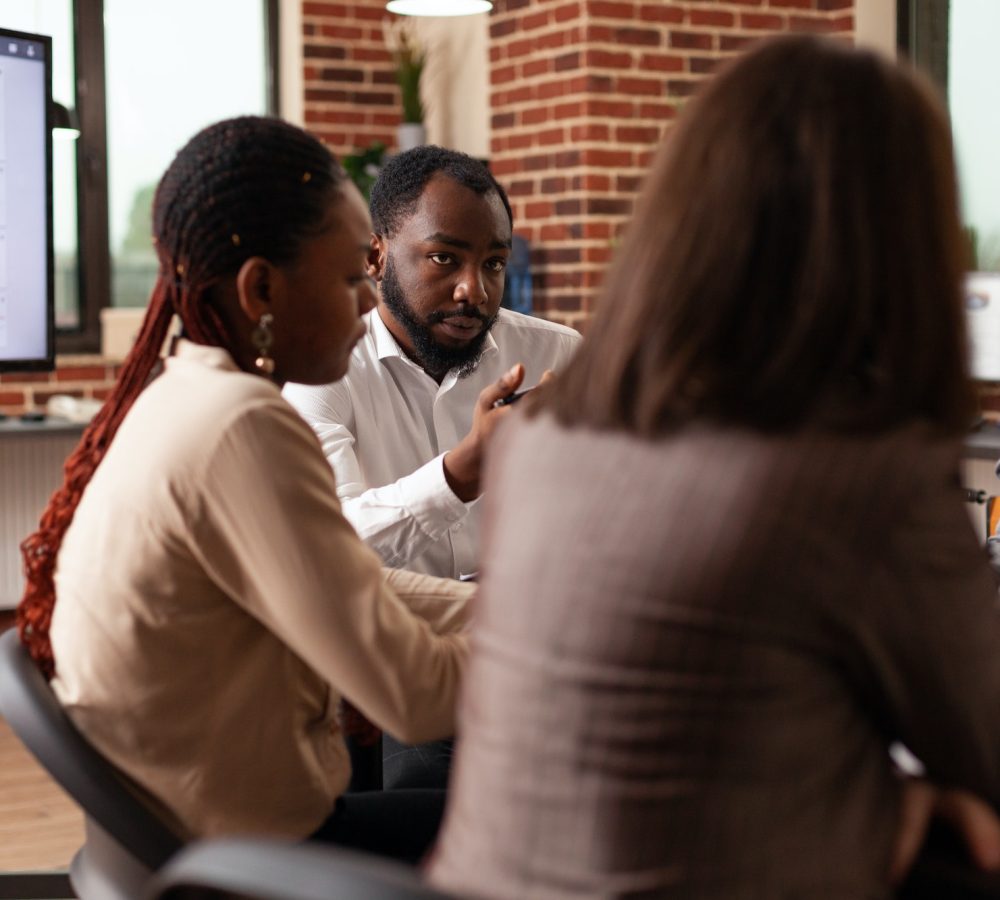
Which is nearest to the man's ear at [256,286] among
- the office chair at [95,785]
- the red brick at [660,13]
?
the office chair at [95,785]

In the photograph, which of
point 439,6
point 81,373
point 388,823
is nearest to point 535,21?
point 439,6

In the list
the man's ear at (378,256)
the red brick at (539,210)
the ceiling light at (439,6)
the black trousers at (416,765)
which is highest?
the ceiling light at (439,6)

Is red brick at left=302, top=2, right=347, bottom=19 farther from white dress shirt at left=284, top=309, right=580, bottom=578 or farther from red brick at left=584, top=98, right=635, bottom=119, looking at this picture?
white dress shirt at left=284, top=309, right=580, bottom=578

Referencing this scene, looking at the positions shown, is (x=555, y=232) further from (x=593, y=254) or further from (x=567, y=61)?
(x=567, y=61)

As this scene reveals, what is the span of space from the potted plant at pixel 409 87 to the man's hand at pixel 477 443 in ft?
12.7

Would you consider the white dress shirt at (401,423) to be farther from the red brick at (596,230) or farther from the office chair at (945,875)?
the red brick at (596,230)

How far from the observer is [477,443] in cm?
182

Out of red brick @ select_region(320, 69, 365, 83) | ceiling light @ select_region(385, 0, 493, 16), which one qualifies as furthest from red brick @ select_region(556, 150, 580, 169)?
red brick @ select_region(320, 69, 365, 83)

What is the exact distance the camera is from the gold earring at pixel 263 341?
134cm

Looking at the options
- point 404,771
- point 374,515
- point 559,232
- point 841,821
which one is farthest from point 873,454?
point 559,232

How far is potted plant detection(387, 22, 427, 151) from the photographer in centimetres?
559

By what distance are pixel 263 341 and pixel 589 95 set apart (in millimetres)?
3841

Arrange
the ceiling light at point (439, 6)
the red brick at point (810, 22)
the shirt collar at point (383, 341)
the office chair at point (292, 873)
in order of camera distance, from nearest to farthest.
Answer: the office chair at point (292, 873) < the shirt collar at point (383, 341) < the ceiling light at point (439, 6) < the red brick at point (810, 22)

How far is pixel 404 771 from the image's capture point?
5.77 feet
